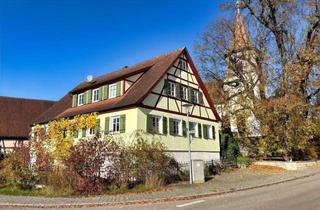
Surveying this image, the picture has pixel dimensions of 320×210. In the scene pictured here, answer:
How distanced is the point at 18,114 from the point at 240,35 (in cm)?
2662

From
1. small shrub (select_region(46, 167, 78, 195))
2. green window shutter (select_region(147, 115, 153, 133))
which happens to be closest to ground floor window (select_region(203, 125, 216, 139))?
green window shutter (select_region(147, 115, 153, 133))

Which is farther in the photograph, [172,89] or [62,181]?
[172,89]

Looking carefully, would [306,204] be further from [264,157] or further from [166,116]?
[264,157]

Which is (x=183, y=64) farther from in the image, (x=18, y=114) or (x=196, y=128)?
(x=18, y=114)

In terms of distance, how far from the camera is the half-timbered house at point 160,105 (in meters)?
24.6

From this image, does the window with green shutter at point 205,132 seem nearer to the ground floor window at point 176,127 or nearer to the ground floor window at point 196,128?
the ground floor window at point 196,128

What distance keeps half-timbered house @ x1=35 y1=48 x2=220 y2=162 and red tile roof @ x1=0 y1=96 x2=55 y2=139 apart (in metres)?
7.40

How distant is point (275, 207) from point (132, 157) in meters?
8.82

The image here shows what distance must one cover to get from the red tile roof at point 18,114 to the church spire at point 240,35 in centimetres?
2437

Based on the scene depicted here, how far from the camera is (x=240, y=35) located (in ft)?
104

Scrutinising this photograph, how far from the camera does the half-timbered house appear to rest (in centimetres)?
2456

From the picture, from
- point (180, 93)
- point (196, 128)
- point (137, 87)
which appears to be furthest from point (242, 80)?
point (137, 87)

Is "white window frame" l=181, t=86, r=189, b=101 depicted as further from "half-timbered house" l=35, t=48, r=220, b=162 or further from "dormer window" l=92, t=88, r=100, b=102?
"dormer window" l=92, t=88, r=100, b=102

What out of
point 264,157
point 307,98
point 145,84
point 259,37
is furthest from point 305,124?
point 145,84
